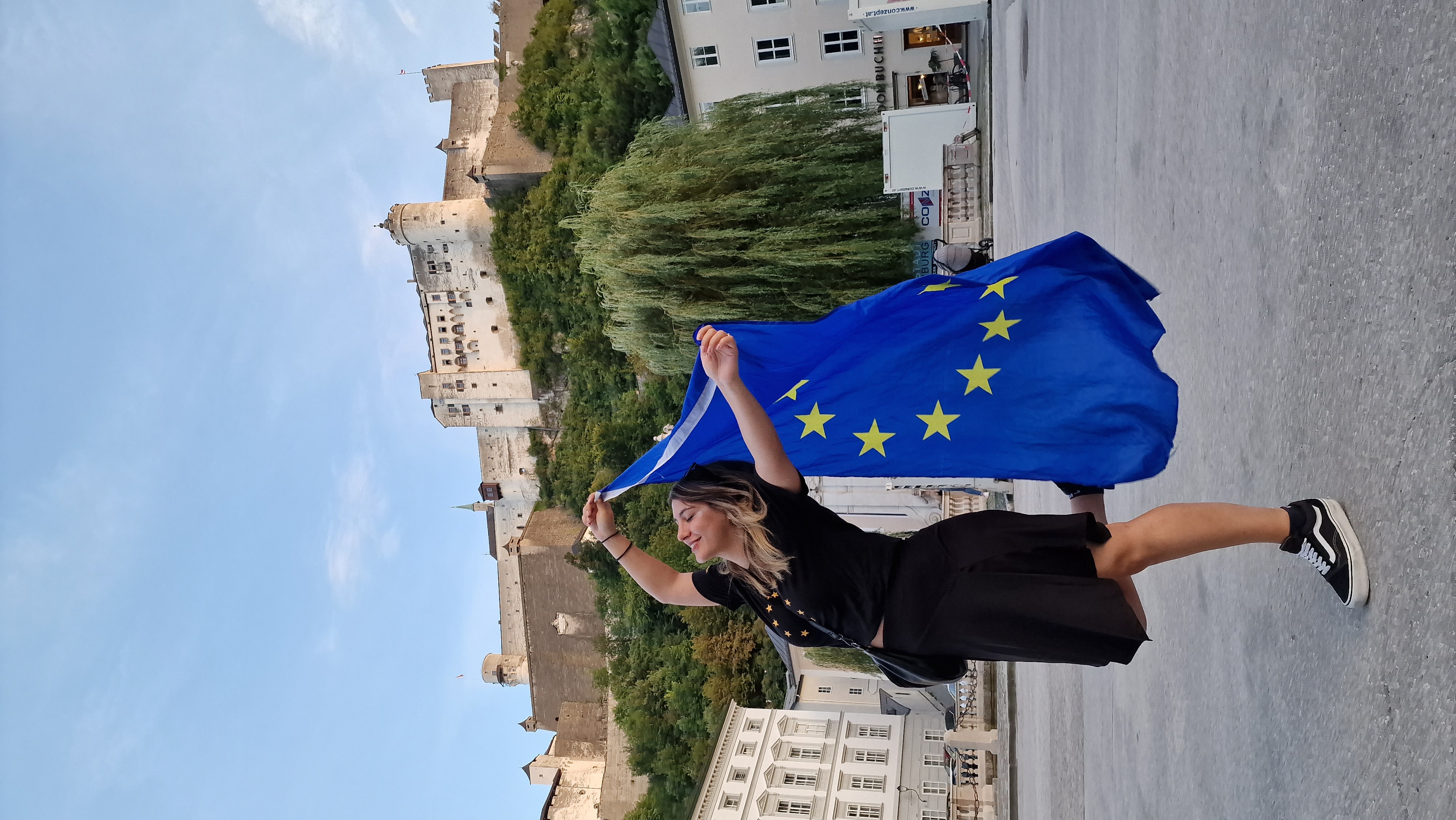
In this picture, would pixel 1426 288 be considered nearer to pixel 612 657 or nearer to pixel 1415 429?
pixel 1415 429

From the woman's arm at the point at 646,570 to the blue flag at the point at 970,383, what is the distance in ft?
0.75

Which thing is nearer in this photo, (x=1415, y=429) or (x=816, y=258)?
(x=1415, y=429)

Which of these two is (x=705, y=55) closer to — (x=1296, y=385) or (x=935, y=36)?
(x=935, y=36)

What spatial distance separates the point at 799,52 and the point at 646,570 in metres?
18.3

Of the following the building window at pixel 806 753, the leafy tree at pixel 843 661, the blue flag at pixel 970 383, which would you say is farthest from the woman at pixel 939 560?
the building window at pixel 806 753

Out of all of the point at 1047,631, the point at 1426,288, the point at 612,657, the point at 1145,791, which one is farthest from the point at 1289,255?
the point at 612,657

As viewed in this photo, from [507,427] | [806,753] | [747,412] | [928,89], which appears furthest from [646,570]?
[507,427]

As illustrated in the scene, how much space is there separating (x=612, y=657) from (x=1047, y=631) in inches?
1204

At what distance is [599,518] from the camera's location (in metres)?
4.52

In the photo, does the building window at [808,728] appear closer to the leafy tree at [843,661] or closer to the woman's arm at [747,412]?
the leafy tree at [843,661]

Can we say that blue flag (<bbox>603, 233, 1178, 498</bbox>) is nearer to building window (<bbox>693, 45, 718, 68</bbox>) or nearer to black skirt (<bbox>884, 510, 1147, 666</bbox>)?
black skirt (<bbox>884, 510, 1147, 666</bbox>)

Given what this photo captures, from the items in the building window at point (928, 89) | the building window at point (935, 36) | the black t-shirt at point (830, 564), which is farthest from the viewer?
the building window at point (928, 89)

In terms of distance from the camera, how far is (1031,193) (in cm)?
1042

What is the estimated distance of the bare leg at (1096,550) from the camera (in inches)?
140
